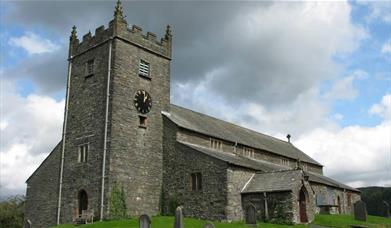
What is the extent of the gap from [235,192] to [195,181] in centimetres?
329

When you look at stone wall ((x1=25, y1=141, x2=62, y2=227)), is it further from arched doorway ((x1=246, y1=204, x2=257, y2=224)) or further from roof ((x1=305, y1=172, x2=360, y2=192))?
roof ((x1=305, y1=172, x2=360, y2=192))

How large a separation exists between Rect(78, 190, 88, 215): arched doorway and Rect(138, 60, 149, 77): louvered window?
35.1 feet

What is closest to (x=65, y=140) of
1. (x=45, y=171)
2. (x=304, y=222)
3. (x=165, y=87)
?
(x=45, y=171)

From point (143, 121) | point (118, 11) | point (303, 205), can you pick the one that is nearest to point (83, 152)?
point (143, 121)

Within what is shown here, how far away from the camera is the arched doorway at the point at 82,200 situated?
32959 millimetres

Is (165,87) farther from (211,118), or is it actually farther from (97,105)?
(211,118)

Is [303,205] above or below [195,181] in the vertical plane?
below

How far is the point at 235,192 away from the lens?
31.8 m

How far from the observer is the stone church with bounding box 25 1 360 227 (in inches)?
1238

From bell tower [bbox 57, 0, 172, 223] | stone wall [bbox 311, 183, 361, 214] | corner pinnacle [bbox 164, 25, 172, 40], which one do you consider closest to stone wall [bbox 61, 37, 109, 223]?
bell tower [bbox 57, 0, 172, 223]

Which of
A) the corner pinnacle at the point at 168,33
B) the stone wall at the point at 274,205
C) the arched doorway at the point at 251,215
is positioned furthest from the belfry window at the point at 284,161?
the arched doorway at the point at 251,215

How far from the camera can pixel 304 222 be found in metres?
31.5

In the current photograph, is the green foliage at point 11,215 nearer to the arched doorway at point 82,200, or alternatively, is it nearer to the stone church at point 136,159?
the stone church at point 136,159

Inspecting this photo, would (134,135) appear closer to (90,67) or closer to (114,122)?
(114,122)
